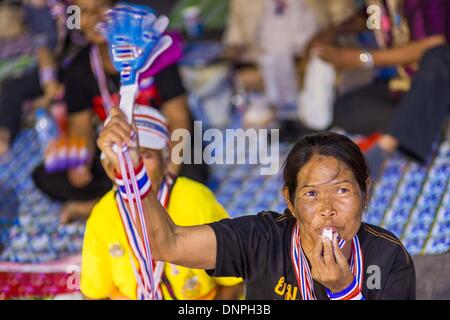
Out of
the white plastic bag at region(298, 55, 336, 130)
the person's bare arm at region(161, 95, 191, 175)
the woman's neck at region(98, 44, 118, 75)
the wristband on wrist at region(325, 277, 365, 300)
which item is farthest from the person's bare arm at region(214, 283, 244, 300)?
the white plastic bag at region(298, 55, 336, 130)

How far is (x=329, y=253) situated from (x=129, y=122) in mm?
526

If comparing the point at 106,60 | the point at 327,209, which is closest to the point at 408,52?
the point at 106,60

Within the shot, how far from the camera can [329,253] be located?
2.08 m

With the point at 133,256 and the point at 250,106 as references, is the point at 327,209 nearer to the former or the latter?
the point at 133,256

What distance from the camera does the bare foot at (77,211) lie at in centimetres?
392

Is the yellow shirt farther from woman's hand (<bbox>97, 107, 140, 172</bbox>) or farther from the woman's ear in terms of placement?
woman's hand (<bbox>97, 107, 140, 172</bbox>)

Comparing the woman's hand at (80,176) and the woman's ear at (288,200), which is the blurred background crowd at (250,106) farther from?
the woman's ear at (288,200)

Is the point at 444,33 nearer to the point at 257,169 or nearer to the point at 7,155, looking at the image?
the point at 257,169

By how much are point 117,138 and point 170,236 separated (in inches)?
10.3

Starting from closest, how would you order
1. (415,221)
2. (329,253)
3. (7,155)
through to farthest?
(329,253)
(415,221)
(7,155)

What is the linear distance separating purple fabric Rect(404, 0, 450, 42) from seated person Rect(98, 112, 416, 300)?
1.67 m

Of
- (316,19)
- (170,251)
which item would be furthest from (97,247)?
(316,19)

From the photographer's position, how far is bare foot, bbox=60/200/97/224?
3.92 meters

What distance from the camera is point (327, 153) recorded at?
7.29 feet
